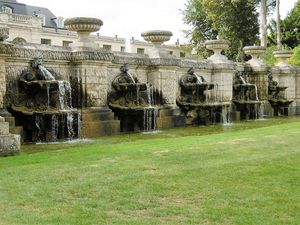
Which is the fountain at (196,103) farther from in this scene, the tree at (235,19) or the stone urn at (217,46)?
the tree at (235,19)

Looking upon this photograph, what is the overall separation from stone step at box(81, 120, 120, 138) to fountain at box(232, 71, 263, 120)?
766 centimetres

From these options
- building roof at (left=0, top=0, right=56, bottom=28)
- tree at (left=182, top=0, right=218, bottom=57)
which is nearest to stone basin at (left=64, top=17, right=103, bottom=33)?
tree at (left=182, top=0, right=218, bottom=57)

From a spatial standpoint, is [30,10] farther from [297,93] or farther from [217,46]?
[217,46]

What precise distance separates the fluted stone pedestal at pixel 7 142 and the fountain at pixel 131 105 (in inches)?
219

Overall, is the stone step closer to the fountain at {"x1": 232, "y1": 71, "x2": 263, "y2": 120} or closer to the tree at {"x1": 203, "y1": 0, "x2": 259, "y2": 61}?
the fountain at {"x1": 232, "y1": 71, "x2": 263, "y2": 120}

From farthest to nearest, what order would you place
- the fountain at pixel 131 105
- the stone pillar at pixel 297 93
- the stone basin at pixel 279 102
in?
the stone pillar at pixel 297 93
the stone basin at pixel 279 102
the fountain at pixel 131 105

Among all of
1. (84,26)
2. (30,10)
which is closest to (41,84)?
(84,26)

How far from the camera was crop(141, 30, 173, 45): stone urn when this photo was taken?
1627 centimetres

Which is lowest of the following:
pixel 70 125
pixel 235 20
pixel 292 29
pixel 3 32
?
pixel 70 125

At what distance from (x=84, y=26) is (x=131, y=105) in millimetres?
2666

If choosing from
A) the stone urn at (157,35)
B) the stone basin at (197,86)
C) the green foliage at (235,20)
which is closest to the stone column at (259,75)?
the stone basin at (197,86)

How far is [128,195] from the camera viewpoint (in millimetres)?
5656

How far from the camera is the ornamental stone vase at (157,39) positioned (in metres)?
16.3

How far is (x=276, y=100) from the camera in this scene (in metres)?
22.9
